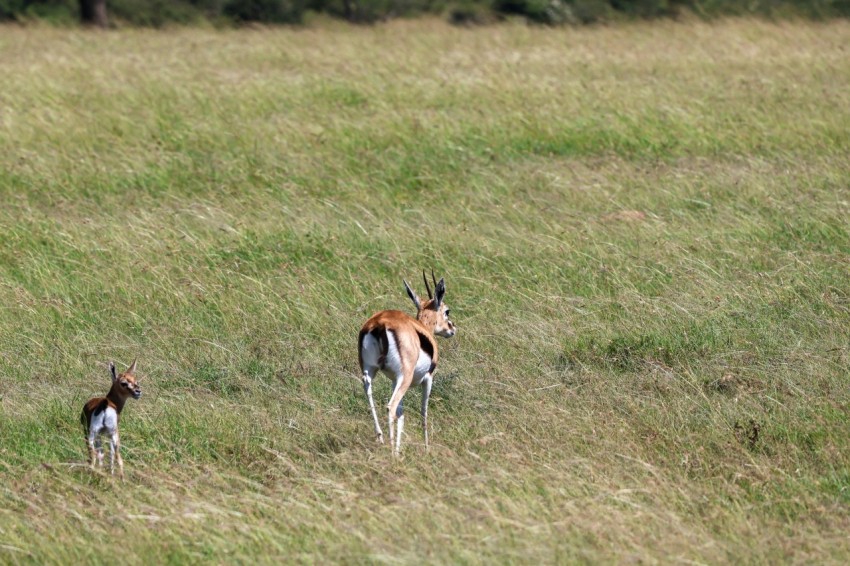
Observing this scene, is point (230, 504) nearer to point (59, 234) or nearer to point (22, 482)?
point (22, 482)

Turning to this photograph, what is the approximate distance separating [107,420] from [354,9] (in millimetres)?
22121

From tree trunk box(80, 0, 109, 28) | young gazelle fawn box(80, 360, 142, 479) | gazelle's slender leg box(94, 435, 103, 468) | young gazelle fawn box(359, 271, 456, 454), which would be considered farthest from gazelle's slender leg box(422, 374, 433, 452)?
tree trunk box(80, 0, 109, 28)

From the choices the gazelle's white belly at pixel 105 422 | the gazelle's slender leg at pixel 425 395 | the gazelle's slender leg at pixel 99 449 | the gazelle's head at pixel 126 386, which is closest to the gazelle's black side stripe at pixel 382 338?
the gazelle's slender leg at pixel 425 395

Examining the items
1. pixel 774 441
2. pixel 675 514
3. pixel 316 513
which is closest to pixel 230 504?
pixel 316 513

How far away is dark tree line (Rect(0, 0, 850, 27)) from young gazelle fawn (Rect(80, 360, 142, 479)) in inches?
671

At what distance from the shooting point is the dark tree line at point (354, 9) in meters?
23.3

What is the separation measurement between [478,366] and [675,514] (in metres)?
2.38

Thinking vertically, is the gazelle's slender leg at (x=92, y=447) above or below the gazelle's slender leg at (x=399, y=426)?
below

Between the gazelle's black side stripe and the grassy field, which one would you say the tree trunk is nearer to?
the grassy field

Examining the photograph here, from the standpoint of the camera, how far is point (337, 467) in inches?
239

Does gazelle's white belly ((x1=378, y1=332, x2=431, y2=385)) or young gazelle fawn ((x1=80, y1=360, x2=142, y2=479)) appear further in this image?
gazelle's white belly ((x1=378, y1=332, x2=431, y2=385))

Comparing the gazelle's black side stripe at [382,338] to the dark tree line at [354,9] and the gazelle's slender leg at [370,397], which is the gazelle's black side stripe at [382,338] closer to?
the gazelle's slender leg at [370,397]

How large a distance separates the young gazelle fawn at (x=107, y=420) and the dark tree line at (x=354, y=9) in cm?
1704

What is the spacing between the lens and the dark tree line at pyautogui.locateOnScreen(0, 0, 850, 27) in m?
23.3
